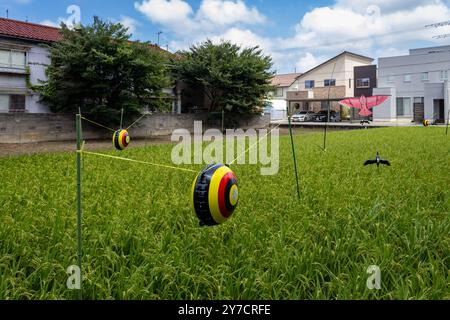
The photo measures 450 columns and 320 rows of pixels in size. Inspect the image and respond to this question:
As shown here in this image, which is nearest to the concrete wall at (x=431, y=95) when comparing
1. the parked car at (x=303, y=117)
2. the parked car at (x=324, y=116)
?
the parked car at (x=324, y=116)

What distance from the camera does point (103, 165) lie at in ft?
28.1

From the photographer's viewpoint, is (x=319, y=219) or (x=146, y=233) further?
(x=319, y=219)

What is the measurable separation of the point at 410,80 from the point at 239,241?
40158mm

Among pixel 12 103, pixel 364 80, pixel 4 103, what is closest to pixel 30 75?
pixel 12 103

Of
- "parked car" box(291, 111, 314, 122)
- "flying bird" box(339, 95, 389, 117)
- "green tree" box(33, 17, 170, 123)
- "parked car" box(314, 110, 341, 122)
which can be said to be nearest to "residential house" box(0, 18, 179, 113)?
"green tree" box(33, 17, 170, 123)

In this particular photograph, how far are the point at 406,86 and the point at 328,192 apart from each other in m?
37.5

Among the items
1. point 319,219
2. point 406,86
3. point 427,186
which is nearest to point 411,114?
Result: point 406,86

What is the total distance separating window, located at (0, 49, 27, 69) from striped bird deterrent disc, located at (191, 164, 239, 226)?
1922 centimetres

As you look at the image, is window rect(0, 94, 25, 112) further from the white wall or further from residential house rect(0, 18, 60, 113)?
the white wall

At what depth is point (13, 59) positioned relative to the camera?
18484 millimetres

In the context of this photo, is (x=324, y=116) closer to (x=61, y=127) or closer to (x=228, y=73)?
(x=228, y=73)

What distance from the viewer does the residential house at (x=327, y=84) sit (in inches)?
1631

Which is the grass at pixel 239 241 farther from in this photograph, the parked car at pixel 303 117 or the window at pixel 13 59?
the parked car at pixel 303 117

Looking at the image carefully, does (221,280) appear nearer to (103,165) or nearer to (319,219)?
(319,219)
